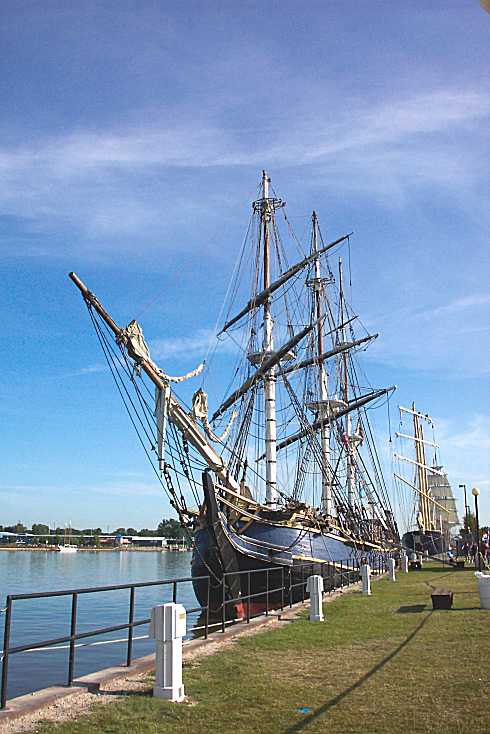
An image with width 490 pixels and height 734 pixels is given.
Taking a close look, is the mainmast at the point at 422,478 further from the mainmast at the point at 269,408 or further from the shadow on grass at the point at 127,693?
the shadow on grass at the point at 127,693

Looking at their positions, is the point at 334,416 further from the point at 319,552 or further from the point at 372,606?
the point at 372,606

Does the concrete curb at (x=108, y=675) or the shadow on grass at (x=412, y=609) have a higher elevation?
the shadow on grass at (x=412, y=609)

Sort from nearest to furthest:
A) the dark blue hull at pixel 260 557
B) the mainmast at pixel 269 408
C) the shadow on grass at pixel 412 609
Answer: the shadow on grass at pixel 412 609 → the dark blue hull at pixel 260 557 → the mainmast at pixel 269 408

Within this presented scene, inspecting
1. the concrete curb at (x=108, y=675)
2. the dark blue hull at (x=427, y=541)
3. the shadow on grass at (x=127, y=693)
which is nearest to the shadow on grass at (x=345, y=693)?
the shadow on grass at (x=127, y=693)

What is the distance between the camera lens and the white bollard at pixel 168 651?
7914 millimetres

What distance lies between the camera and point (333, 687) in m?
8.27

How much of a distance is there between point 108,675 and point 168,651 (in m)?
1.56

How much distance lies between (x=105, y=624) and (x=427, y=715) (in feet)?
77.0

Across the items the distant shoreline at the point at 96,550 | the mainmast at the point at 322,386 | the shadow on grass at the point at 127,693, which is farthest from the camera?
the distant shoreline at the point at 96,550

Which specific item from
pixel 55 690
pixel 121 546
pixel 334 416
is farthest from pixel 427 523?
pixel 121 546

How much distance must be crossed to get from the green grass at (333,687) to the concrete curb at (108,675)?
0.50 m

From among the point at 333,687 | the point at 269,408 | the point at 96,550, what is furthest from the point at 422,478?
the point at 96,550

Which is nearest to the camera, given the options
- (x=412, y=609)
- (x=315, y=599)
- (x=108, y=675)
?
(x=108, y=675)

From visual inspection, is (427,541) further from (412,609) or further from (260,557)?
(412,609)
